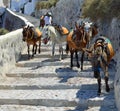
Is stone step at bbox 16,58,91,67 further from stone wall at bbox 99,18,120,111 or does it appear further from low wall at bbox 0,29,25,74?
stone wall at bbox 99,18,120,111

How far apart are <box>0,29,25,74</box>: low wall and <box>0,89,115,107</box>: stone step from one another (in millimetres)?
2253

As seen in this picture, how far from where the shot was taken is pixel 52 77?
15.1 metres

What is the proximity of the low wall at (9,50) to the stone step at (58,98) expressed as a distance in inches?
88.7

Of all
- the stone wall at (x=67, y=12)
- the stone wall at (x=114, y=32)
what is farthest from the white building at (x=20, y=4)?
the stone wall at (x=114, y=32)

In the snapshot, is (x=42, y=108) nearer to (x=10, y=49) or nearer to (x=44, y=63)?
(x=44, y=63)

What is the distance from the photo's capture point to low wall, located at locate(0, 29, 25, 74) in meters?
15.5

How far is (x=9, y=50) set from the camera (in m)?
16.5

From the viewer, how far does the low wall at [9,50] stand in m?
15.5

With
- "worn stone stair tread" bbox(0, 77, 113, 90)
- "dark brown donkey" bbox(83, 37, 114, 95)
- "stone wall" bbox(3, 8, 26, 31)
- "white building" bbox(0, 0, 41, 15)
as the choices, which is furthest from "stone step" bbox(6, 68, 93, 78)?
"white building" bbox(0, 0, 41, 15)

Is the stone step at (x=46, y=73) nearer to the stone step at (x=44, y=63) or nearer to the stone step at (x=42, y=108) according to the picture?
the stone step at (x=44, y=63)

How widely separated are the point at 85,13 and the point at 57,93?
28.9 feet

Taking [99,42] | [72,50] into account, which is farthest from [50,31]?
[99,42]

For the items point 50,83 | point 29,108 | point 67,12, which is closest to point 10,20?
point 67,12

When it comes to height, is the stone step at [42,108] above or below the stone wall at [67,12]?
below
